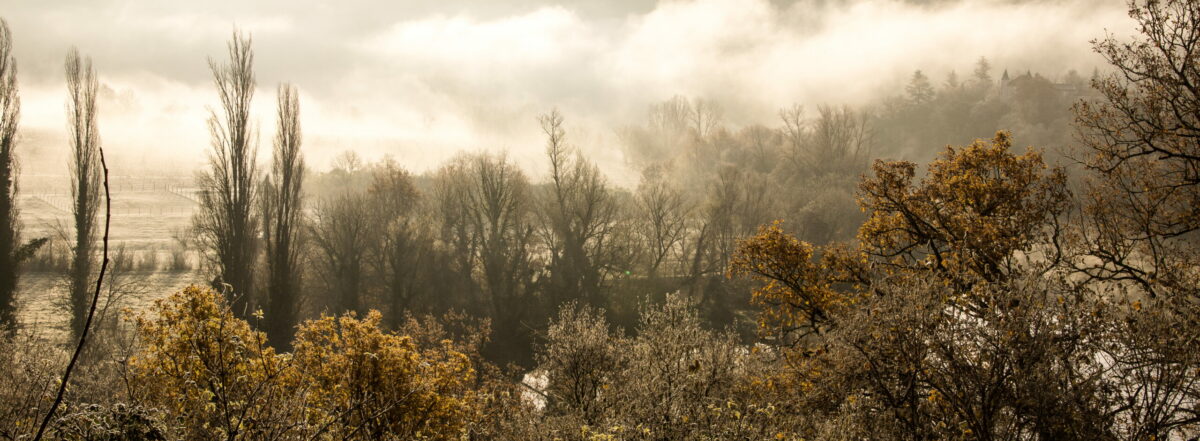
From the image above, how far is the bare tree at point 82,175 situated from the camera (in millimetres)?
27266

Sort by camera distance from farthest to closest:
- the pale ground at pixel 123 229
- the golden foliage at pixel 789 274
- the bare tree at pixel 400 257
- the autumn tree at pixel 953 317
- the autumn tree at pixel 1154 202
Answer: the bare tree at pixel 400 257, the pale ground at pixel 123 229, the golden foliage at pixel 789 274, the autumn tree at pixel 953 317, the autumn tree at pixel 1154 202

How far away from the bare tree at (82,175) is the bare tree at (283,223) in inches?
267

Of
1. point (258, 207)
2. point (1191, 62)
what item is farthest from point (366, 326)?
point (258, 207)

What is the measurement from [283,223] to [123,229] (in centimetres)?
3695

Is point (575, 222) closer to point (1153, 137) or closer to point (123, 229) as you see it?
point (1153, 137)

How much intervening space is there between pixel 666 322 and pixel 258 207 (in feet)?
81.8

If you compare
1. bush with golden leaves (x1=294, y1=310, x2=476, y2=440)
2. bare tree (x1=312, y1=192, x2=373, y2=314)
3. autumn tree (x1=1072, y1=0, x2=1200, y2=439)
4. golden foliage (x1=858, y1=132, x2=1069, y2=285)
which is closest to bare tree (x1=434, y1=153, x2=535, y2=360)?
bare tree (x1=312, y1=192, x2=373, y2=314)

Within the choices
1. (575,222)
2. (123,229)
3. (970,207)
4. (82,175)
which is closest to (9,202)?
(82,175)

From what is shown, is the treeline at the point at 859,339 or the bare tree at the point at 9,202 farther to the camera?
the bare tree at the point at 9,202

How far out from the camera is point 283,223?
28422mm

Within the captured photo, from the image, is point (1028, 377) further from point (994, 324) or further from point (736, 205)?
point (736, 205)

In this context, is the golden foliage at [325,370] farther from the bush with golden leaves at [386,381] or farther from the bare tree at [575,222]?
the bare tree at [575,222]

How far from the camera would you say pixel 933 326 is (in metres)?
8.00

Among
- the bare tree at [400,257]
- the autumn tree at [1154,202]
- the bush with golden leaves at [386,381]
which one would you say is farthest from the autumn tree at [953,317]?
the bare tree at [400,257]
